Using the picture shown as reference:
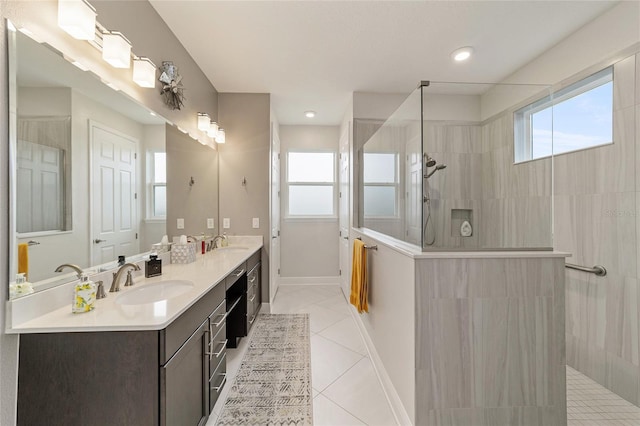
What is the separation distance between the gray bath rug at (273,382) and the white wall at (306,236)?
1652 millimetres

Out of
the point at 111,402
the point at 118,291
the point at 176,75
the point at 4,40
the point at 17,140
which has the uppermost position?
the point at 176,75

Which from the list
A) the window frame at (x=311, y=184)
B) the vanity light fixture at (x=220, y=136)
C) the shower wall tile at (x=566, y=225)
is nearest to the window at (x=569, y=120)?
the shower wall tile at (x=566, y=225)

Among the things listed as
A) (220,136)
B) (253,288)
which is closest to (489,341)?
(253,288)

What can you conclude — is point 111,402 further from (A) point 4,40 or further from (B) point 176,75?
(B) point 176,75

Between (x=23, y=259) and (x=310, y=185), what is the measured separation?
12.0 ft

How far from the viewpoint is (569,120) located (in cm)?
206

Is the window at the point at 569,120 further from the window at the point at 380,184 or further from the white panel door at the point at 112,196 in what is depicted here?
the white panel door at the point at 112,196

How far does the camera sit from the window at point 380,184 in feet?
6.92

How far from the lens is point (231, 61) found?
254 cm

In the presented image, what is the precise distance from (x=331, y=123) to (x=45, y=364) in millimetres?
4137

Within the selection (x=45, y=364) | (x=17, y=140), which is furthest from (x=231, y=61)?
(x=45, y=364)

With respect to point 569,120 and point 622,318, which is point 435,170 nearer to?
point 569,120

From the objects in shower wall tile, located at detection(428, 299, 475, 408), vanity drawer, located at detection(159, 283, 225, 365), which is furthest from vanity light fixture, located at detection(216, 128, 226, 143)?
shower wall tile, located at detection(428, 299, 475, 408)

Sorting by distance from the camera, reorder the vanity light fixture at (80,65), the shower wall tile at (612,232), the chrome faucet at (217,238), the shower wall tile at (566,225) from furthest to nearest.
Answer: the chrome faucet at (217,238) < the shower wall tile at (566,225) < the shower wall tile at (612,232) < the vanity light fixture at (80,65)
